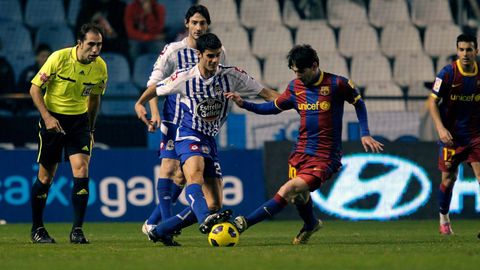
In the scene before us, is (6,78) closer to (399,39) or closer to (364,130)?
(399,39)

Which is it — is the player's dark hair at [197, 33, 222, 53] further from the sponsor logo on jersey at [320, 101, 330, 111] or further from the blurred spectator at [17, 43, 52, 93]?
the blurred spectator at [17, 43, 52, 93]

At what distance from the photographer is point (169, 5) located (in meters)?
18.8

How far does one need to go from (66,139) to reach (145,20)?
8.05m

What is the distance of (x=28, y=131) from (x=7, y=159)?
2.77 ft

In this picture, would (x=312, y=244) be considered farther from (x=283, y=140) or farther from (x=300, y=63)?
(x=283, y=140)

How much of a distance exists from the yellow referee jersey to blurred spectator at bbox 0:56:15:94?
22.3 feet

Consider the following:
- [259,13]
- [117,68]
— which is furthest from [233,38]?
[117,68]

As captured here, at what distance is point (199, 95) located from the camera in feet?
30.6

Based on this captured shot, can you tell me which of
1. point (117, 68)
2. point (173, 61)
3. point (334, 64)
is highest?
point (173, 61)

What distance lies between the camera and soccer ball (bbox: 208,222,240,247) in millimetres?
8695

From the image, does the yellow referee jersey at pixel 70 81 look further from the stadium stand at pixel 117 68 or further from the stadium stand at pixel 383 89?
the stadium stand at pixel 383 89

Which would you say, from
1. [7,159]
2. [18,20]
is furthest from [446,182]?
[18,20]

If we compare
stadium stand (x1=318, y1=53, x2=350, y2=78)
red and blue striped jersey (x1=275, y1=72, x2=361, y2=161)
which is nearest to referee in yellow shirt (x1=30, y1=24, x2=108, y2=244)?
red and blue striped jersey (x1=275, y1=72, x2=361, y2=161)

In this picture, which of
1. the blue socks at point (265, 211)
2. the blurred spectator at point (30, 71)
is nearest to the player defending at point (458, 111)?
the blue socks at point (265, 211)
